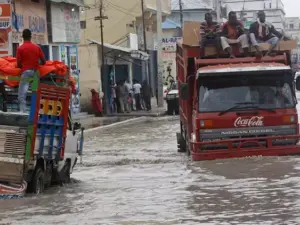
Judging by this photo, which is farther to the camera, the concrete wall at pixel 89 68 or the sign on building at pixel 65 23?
the concrete wall at pixel 89 68

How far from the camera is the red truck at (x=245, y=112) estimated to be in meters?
16.6

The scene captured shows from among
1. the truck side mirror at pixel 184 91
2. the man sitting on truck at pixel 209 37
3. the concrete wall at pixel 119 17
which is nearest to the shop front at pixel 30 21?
the man sitting on truck at pixel 209 37

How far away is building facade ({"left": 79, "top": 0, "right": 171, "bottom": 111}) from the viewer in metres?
42.1

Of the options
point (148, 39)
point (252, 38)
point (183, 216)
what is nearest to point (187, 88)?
point (252, 38)

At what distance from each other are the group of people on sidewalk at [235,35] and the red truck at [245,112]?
0.71 metres

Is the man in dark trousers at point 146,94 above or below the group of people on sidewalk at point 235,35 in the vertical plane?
below

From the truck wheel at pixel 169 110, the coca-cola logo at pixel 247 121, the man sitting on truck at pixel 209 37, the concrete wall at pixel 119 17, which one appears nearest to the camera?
the coca-cola logo at pixel 247 121

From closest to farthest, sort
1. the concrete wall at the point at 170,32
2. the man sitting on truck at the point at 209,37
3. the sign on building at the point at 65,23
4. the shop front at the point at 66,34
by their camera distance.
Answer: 1. the man sitting on truck at the point at 209,37
2. the shop front at the point at 66,34
3. the sign on building at the point at 65,23
4. the concrete wall at the point at 170,32

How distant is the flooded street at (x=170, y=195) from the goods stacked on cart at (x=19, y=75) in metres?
1.69

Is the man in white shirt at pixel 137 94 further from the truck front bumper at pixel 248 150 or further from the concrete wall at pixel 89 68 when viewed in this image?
the truck front bumper at pixel 248 150

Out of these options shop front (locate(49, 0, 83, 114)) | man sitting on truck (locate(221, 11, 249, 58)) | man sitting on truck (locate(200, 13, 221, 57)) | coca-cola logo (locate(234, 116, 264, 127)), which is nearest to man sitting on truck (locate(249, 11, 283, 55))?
man sitting on truck (locate(221, 11, 249, 58))

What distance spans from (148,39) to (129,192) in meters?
46.9

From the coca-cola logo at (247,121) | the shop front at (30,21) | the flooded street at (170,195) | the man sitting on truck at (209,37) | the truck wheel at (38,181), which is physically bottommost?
the flooded street at (170,195)

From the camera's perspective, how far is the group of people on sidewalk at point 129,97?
42.6m
